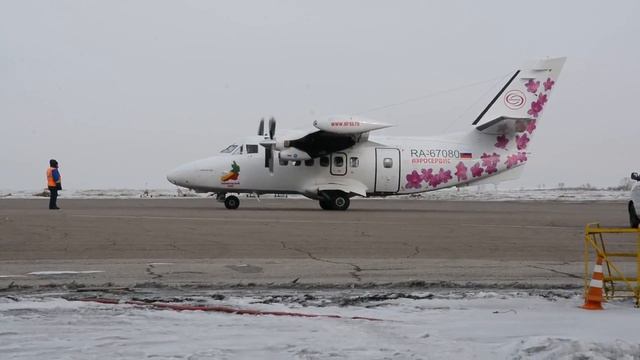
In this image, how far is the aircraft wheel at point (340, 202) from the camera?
26672mm

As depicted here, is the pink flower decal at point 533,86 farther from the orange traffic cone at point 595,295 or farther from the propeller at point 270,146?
the orange traffic cone at point 595,295

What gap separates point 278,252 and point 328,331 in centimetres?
634

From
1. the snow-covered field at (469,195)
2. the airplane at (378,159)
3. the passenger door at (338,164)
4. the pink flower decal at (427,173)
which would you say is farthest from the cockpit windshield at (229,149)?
the snow-covered field at (469,195)

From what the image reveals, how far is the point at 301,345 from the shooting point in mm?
4945

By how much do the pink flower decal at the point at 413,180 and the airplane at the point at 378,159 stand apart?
0.04m

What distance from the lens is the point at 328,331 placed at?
17.7ft

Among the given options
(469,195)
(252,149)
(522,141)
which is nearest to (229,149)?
(252,149)

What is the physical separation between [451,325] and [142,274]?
4686mm

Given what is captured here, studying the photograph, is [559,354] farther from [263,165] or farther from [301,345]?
[263,165]

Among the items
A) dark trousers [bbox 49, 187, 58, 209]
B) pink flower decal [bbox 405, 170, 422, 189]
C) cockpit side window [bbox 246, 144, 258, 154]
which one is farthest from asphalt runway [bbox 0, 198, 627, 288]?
pink flower decal [bbox 405, 170, 422, 189]

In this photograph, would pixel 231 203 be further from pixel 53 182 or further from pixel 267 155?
pixel 53 182

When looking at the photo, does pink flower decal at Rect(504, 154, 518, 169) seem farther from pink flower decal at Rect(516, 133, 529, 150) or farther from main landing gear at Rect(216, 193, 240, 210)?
main landing gear at Rect(216, 193, 240, 210)

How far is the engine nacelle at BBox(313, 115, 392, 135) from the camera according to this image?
24.6m

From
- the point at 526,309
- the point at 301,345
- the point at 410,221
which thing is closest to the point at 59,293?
the point at 301,345
